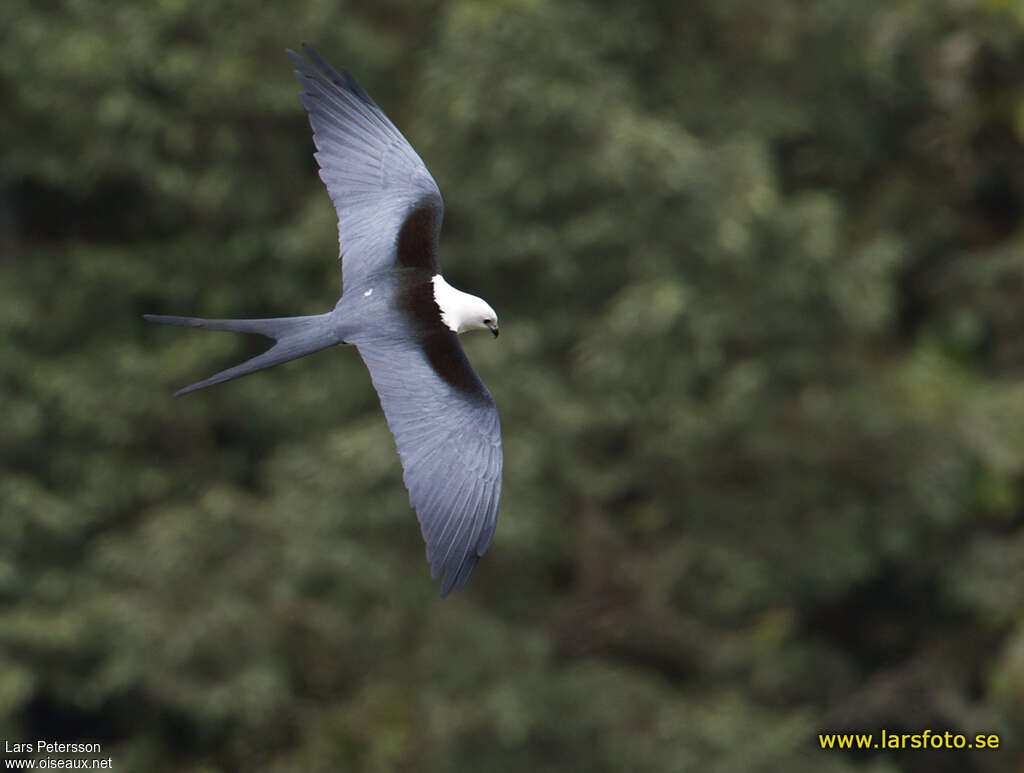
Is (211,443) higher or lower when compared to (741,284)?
lower

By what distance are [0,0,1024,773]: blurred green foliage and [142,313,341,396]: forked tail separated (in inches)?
179

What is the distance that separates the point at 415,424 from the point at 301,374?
242 inches

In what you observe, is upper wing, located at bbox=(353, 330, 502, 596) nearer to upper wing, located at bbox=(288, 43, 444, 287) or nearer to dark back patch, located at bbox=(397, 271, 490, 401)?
dark back patch, located at bbox=(397, 271, 490, 401)

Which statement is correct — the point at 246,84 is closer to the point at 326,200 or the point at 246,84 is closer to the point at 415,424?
the point at 326,200

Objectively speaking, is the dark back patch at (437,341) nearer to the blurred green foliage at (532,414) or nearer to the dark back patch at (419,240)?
the dark back patch at (419,240)

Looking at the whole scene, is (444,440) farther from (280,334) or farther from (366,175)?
(366,175)

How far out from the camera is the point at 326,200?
11312 mm

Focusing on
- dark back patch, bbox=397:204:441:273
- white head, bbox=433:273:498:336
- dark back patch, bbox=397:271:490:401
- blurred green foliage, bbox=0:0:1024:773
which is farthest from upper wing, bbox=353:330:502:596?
blurred green foliage, bbox=0:0:1024:773

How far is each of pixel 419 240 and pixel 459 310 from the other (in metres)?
0.38

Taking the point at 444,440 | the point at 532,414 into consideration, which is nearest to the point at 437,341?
the point at 444,440

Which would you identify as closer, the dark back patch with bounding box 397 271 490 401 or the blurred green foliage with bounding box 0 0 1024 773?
the dark back patch with bounding box 397 271 490 401

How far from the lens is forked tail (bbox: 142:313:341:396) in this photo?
5.40m

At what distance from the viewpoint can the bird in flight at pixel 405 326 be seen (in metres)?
5.45

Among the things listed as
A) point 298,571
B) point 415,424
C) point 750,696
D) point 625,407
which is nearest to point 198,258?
point 298,571
